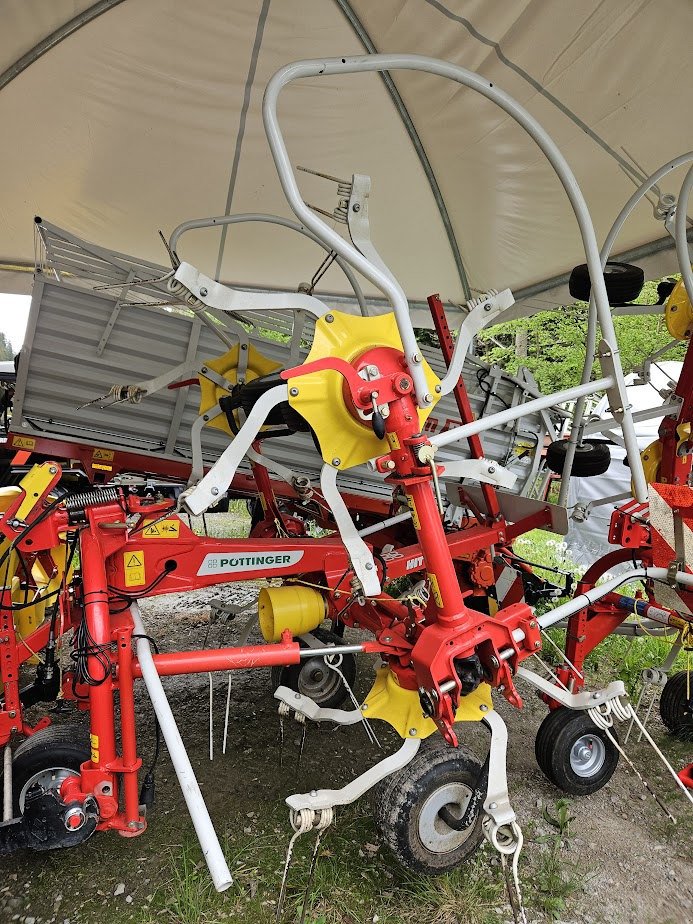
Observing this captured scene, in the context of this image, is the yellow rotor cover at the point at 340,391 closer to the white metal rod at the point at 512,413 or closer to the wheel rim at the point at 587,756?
the white metal rod at the point at 512,413

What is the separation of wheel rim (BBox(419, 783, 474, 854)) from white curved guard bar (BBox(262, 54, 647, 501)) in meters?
1.43

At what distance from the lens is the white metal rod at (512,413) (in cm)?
216

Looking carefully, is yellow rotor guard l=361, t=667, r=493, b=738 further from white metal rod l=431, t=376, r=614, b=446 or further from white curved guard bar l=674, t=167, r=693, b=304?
white curved guard bar l=674, t=167, r=693, b=304

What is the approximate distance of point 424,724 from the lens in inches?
90.4

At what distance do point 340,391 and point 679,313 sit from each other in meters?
2.17

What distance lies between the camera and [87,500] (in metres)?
2.36

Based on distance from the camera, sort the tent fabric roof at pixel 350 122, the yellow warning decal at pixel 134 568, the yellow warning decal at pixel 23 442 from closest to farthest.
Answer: the yellow warning decal at pixel 134 568 < the tent fabric roof at pixel 350 122 < the yellow warning decal at pixel 23 442

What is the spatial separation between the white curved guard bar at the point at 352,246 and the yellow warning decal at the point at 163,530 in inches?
49.0

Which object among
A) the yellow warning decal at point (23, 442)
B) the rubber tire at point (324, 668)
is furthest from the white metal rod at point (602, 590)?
the yellow warning decal at point (23, 442)

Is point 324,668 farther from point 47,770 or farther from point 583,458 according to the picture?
point 583,458

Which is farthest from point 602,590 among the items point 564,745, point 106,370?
point 106,370

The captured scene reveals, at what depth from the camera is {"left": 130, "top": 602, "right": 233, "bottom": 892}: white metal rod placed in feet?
5.52

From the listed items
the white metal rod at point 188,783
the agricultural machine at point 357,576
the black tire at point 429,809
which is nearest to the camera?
the white metal rod at point 188,783

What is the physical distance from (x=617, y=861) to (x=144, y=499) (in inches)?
103
